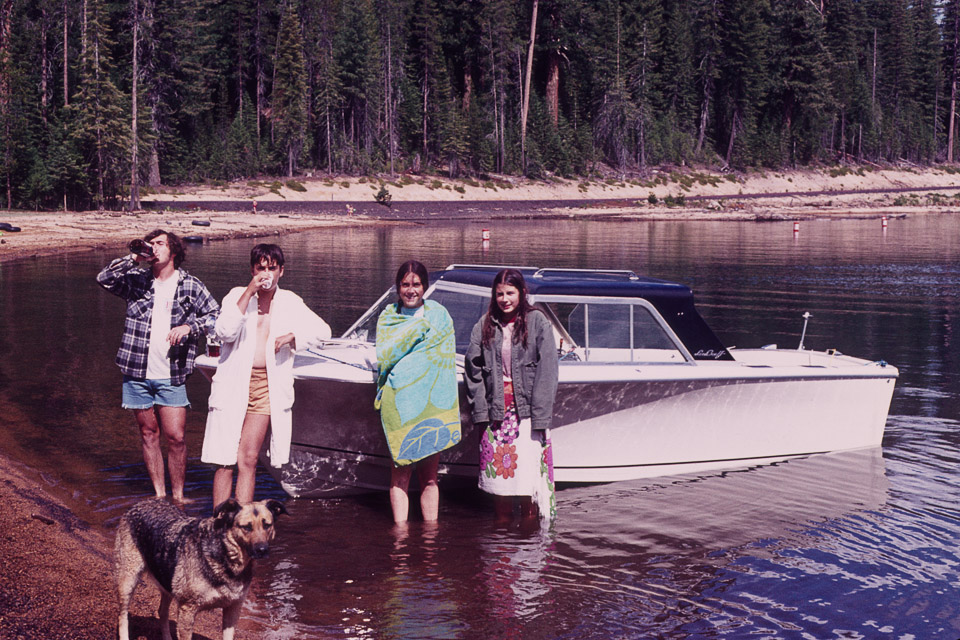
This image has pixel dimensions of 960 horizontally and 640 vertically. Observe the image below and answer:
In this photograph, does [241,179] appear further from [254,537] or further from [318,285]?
[254,537]

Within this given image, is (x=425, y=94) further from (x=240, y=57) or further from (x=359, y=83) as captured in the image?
(x=240, y=57)

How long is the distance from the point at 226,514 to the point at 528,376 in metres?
2.85

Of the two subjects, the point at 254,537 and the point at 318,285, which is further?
the point at 318,285

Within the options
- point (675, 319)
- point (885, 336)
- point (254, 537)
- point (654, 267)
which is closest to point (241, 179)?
point (654, 267)

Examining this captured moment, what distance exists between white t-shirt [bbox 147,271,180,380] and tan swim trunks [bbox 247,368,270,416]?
2.90 ft

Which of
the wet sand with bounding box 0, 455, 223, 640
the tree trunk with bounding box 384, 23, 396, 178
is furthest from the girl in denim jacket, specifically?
the tree trunk with bounding box 384, 23, 396, 178

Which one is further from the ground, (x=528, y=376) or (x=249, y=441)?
(x=528, y=376)

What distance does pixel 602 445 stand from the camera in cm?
861

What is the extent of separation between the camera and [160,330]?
702 centimetres

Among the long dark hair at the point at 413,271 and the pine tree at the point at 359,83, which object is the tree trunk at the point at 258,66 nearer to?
the pine tree at the point at 359,83

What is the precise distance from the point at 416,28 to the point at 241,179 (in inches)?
801

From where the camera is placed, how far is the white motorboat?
26.2 ft

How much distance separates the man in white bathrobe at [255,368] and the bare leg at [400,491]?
1.11 m

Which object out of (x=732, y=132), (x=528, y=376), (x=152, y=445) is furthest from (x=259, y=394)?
(x=732, y=132)
